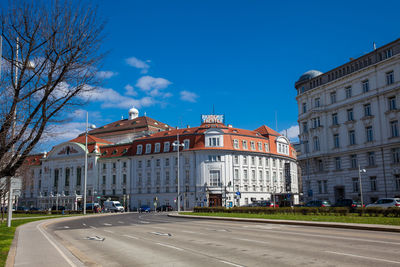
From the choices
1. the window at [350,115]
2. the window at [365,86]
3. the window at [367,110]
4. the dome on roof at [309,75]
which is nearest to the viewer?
the window at [367,110]

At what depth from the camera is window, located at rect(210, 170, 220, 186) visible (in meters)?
72.5

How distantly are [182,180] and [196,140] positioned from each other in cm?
887

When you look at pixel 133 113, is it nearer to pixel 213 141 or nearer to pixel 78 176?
pixel 78 176

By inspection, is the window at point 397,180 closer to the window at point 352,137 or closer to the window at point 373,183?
the window at point 373,183

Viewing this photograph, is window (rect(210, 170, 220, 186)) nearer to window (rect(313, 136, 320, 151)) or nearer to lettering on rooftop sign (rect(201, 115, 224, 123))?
lettering on rooftop sign (rect(201, 115, 224, 123))

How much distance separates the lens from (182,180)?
75.0 meters

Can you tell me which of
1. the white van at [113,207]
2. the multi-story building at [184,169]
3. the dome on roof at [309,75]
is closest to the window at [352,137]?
the dome on roof at [309,75]

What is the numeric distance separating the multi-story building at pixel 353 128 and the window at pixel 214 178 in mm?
20934

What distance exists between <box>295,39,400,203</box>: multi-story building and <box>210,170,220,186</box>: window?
824 inches

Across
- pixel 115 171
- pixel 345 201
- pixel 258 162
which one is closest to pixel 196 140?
pixel 258 162

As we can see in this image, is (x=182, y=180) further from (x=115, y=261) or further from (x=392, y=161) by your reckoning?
(x=115, y=261)

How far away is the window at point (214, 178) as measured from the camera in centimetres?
7250

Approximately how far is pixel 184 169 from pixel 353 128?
→ 36458mm

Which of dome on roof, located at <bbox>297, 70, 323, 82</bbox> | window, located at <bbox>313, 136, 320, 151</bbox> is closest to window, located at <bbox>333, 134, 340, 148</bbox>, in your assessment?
window, located at <bbox>313, 136, 320, 151</bbox>
